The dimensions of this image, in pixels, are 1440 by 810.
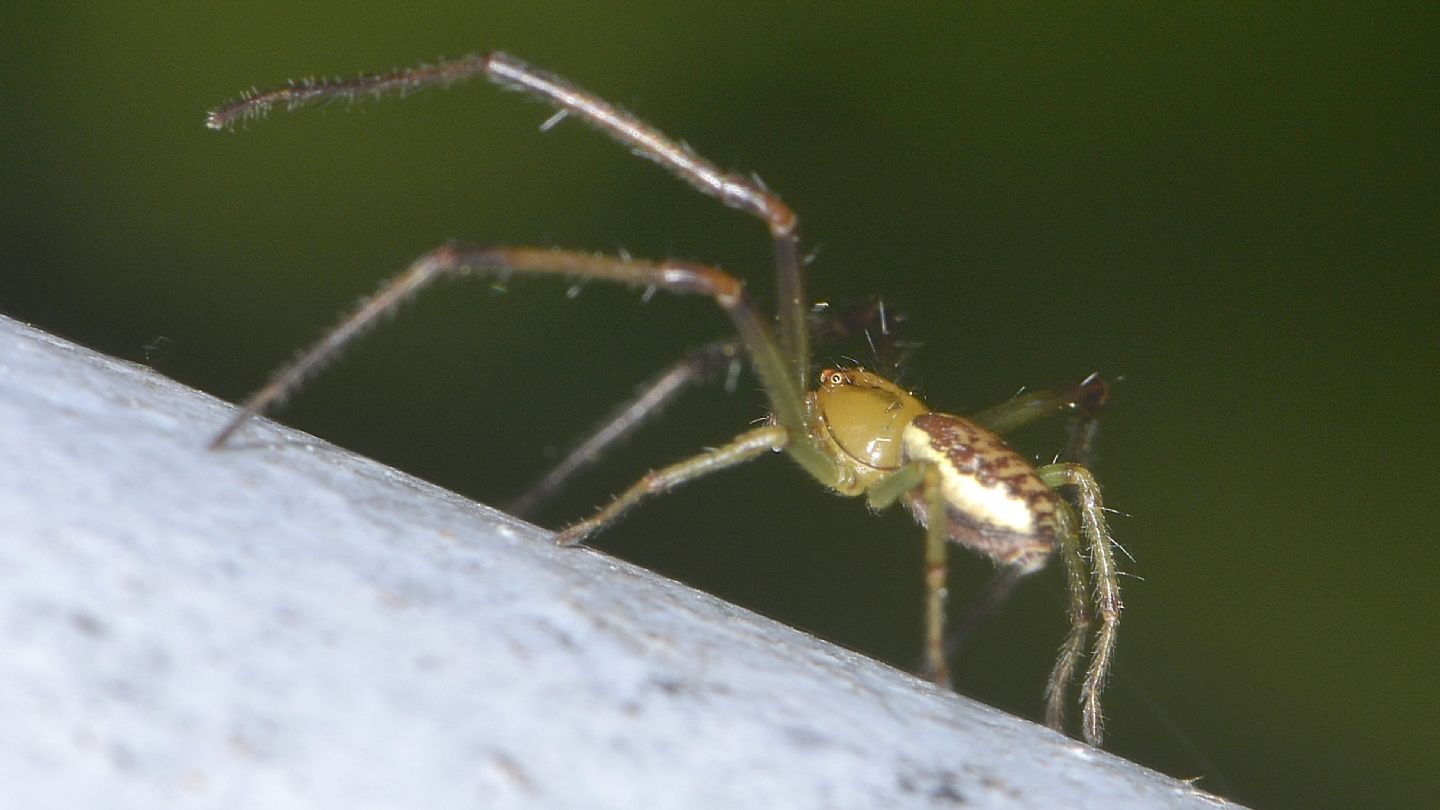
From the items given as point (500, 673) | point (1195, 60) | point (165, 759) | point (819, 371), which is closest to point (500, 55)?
point (819, 371)

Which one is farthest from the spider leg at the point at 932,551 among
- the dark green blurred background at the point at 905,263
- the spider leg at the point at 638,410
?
the dark green blurred background at the point at 905,263

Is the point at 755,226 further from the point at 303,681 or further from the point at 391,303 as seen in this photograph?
the point at 303,681

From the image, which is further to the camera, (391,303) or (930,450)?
(930,450)

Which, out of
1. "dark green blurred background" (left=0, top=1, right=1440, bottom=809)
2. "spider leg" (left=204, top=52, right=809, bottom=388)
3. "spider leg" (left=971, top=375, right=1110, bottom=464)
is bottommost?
"spider leg" (left=204, top=52, right=809, bottom=388)

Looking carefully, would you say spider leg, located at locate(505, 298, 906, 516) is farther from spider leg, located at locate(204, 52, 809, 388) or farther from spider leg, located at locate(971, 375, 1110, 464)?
spider leg, located at locate(971, 375, 1110, 464)

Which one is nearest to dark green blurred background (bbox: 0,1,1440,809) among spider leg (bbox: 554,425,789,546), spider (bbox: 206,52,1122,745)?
spider (bbox: 206,52,1122,745)

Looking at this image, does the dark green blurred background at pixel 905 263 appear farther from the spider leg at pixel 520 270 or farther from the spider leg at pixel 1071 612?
the spider leg at pixel 520 270
